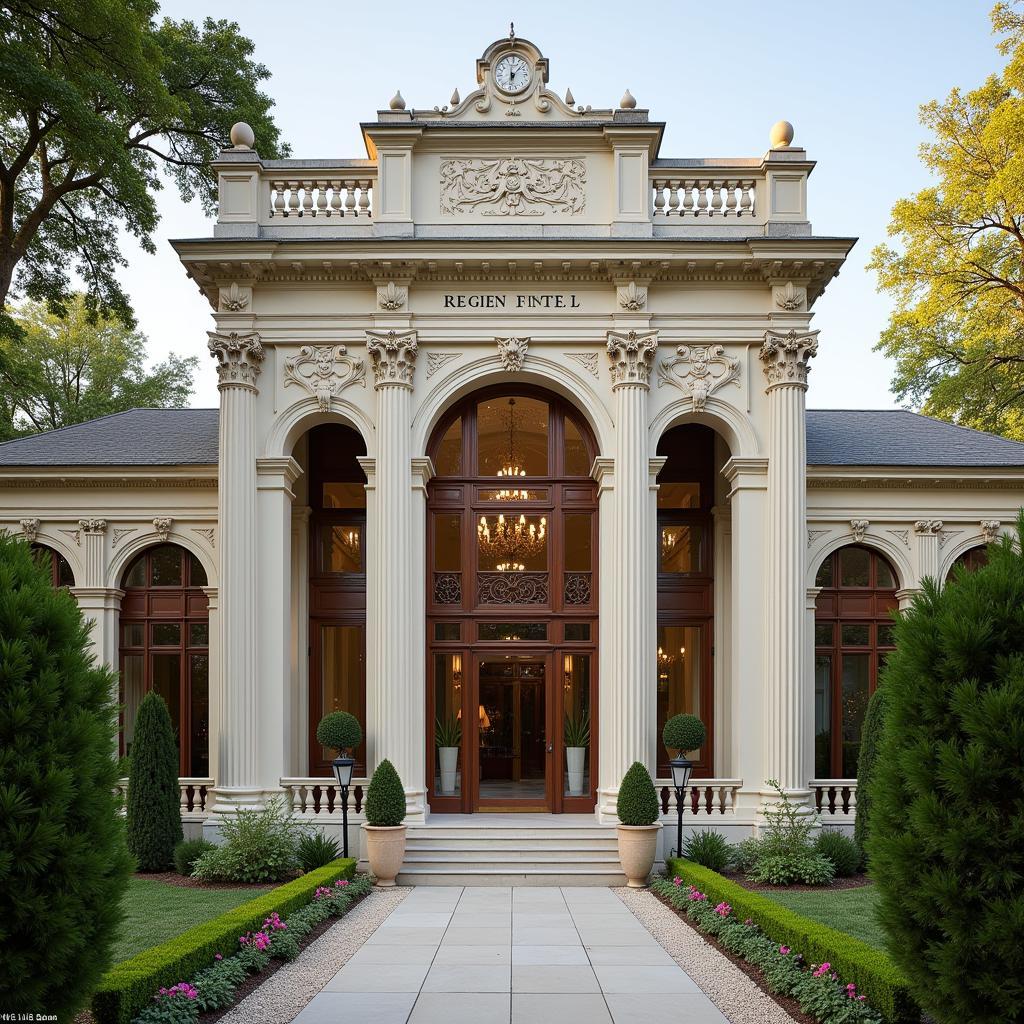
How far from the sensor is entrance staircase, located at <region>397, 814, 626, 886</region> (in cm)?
1538

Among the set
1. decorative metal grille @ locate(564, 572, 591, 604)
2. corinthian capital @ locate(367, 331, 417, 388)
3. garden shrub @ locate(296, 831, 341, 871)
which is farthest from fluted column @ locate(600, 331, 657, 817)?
garden shrub @ locate(296, 831, 341, 871)

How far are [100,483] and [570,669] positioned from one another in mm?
9293

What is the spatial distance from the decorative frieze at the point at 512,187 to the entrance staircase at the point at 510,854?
10.2 metres

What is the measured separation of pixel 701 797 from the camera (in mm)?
16516

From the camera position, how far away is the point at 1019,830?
240 inches

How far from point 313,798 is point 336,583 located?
13.5 ft

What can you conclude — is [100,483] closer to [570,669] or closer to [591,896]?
[570,669]

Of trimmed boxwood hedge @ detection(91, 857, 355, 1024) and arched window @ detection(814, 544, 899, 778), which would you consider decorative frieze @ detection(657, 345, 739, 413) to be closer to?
arched window @ detection(814, 544, 899, 778)

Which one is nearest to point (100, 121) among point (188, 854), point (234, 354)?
point (234, 354)

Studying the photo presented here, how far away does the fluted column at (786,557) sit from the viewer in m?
16.5

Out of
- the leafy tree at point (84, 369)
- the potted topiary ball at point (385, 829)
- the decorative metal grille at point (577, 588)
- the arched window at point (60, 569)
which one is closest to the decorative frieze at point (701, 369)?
the decorative metal grille at point (577, 588)

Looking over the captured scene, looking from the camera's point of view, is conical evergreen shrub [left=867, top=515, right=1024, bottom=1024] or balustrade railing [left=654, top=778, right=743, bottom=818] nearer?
conical evergreen shrub [left=867, top=515, right=1024, bottom=1024]

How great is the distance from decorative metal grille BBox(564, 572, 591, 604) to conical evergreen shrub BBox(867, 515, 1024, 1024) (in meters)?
11.0

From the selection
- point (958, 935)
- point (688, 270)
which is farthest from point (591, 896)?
point (688, 270)
